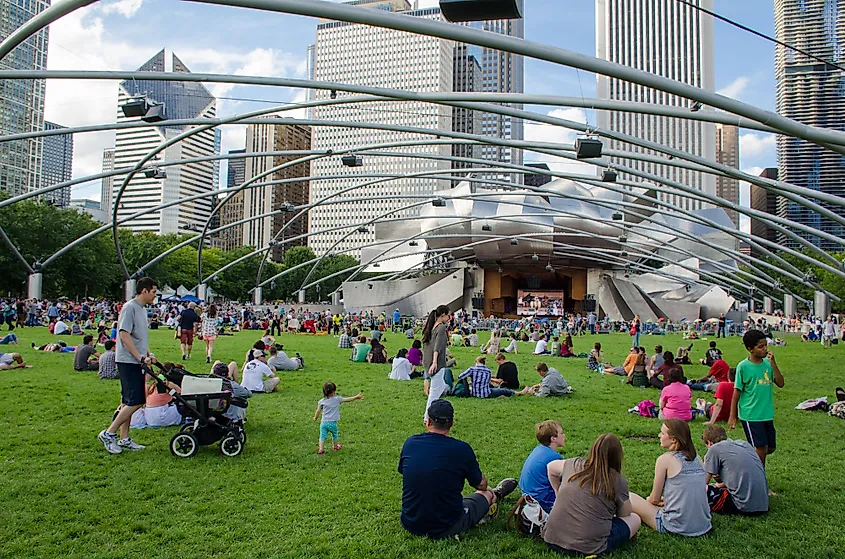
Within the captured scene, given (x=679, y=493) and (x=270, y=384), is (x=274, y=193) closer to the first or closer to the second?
(x=270, y=384)

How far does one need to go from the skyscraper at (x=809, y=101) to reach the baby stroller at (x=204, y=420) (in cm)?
10209

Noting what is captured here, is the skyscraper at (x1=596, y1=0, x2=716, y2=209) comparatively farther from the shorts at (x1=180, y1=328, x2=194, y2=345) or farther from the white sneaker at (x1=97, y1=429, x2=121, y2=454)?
the white sneaker at (x1=97, y1=429, x2=121, y2=454)

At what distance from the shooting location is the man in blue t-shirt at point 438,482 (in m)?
4.76

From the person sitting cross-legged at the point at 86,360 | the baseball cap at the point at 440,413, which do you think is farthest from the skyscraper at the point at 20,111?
the baseball cap at the point at 440,413

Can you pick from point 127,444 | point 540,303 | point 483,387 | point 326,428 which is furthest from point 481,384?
point 540,303

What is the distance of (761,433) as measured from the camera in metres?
6.37

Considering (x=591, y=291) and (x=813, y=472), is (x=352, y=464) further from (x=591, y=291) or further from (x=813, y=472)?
(x=591, y=291)

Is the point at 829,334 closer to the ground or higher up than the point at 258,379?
higher up

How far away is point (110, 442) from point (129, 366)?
868 millimetres

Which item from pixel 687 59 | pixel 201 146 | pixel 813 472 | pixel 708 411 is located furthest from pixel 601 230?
pixel 201 146

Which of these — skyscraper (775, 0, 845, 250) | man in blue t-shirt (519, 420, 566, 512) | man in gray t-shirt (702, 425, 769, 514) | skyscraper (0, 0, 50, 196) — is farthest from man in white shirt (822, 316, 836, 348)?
skyscraper (0, 0, 50, 196)

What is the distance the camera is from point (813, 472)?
23.1ft

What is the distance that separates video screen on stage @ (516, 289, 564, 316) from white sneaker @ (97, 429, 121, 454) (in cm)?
5746

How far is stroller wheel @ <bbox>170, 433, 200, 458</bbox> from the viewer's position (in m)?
7.12
